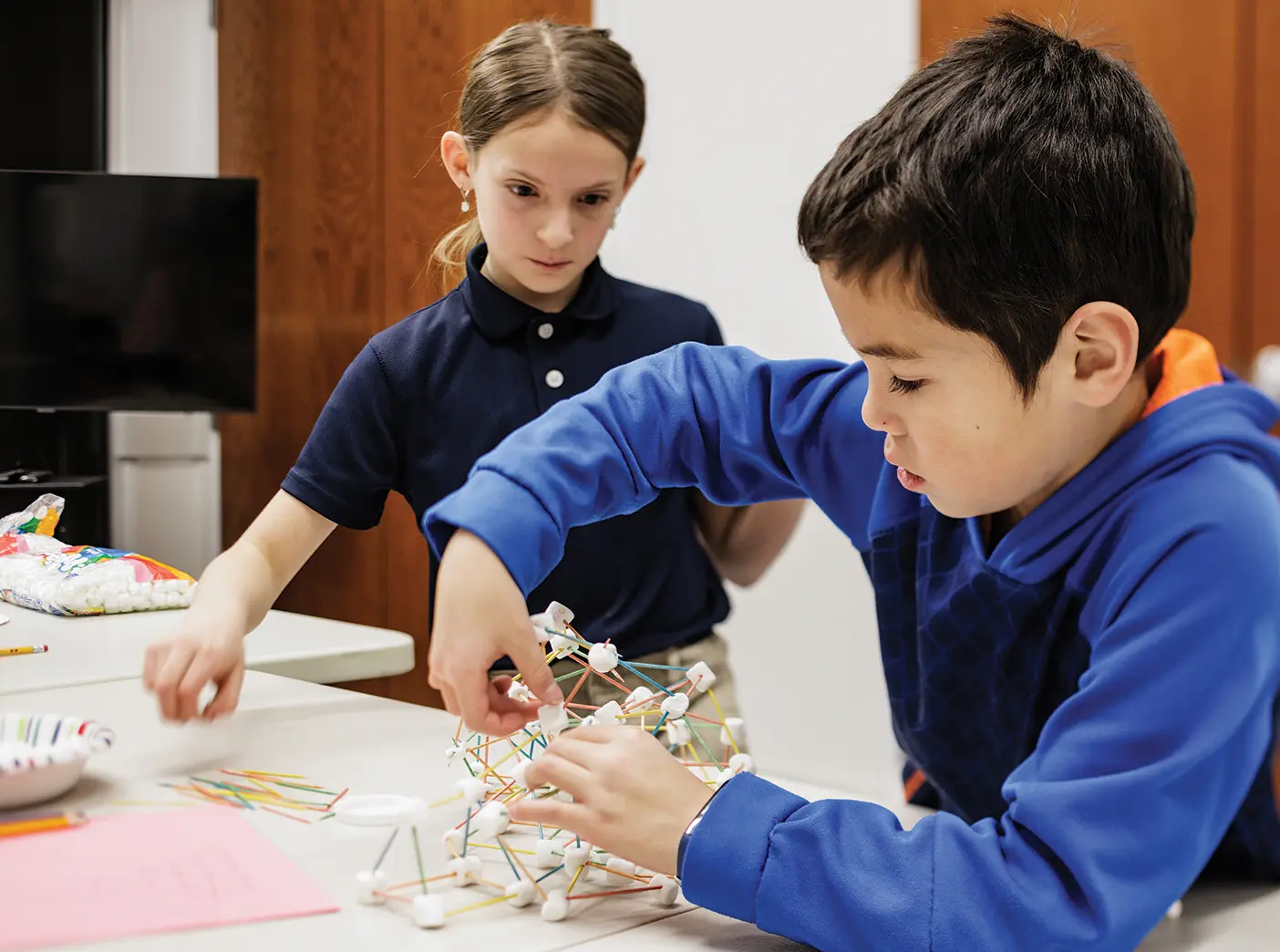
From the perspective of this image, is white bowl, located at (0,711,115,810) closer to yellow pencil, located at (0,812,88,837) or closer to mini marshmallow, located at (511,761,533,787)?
yellow pencil, located at (0,812,88,837)

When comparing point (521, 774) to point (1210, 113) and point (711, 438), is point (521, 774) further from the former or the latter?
point (1210, 113)

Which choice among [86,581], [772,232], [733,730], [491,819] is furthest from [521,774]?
[772,232]

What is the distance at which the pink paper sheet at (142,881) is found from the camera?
20.4 inches

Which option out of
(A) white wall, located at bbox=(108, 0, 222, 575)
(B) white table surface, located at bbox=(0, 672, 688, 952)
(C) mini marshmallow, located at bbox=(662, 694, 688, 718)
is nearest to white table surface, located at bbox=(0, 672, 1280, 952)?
(B) white table surface, located at bbox=(0, 672, 688, 952)

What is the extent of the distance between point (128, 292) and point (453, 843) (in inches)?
75.0

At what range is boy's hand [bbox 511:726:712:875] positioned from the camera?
0.54 meters

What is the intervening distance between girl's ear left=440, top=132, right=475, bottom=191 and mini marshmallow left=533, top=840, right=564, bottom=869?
0.76 metres

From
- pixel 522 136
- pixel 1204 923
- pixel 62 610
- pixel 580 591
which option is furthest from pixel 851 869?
pixel 62 610

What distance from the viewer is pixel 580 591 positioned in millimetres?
1169

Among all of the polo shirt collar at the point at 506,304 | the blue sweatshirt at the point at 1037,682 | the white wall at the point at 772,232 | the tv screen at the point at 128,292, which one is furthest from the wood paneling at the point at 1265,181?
the tv screen at the point at 128,292

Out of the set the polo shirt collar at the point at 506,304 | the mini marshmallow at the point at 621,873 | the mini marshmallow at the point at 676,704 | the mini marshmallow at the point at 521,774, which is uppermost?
the polo shirt collar at the point at 506,304

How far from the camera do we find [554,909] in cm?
54

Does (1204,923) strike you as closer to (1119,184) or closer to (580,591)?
(1119,184)

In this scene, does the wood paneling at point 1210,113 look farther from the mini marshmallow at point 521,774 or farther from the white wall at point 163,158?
the white wall at point 163,158
